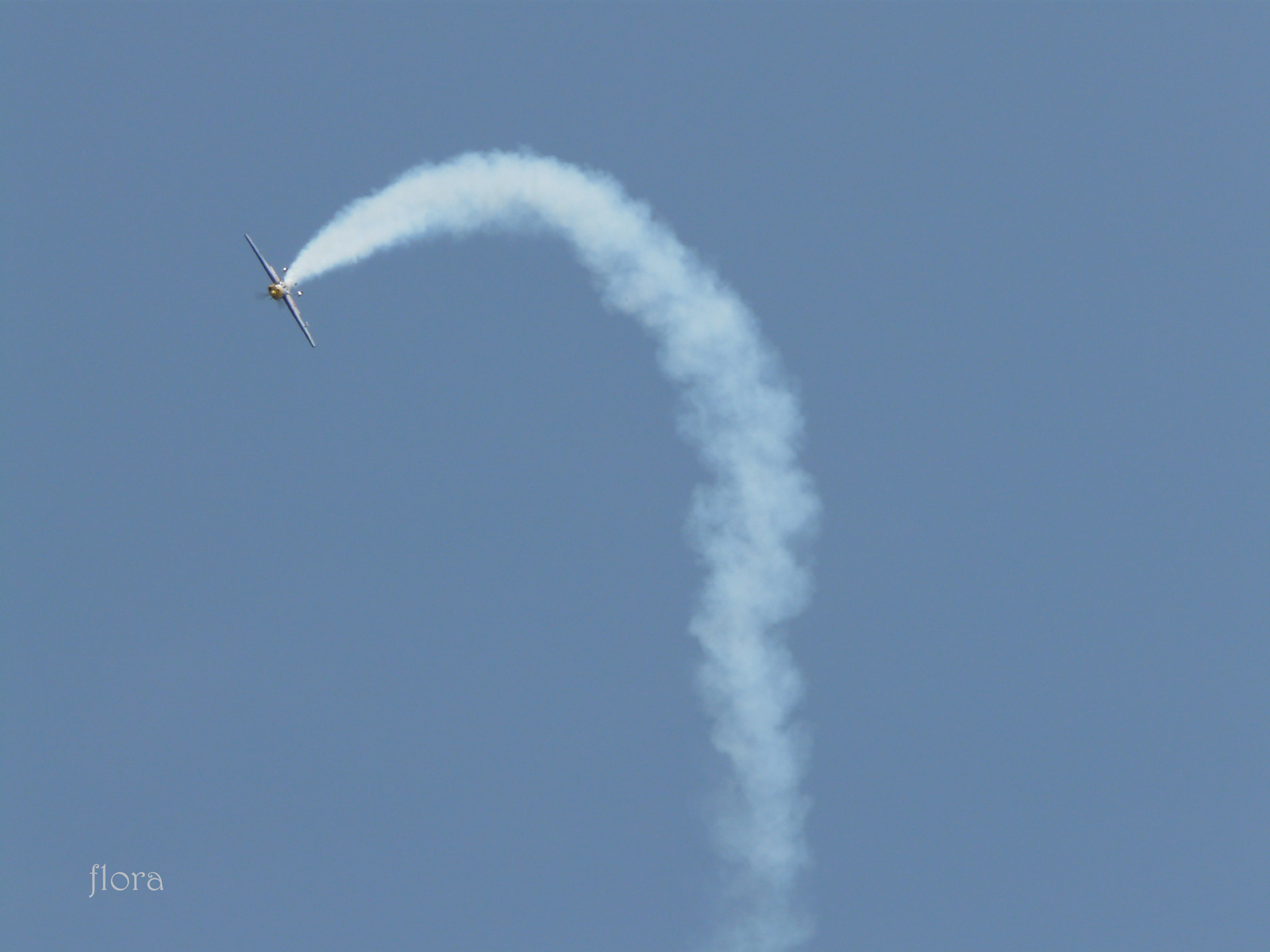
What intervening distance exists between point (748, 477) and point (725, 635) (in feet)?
21.1

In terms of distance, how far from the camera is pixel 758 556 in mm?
91500

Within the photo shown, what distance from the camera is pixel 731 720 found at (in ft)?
303

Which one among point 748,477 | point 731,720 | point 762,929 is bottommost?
point 762,929

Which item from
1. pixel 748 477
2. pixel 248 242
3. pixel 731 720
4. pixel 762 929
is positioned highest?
pixel 248 242

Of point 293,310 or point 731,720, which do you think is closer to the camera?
point 293,310

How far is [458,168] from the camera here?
89562mm

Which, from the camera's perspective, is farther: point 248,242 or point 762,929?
point 762,929

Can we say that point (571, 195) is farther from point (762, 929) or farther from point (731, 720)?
point (762, 929)

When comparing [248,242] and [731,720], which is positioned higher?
[248,242]

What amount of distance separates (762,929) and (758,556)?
49.7 feet

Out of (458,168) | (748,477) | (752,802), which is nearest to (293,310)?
(458,168)

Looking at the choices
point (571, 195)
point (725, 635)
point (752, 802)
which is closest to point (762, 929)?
point (752, 802)

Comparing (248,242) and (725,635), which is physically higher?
(248,242)

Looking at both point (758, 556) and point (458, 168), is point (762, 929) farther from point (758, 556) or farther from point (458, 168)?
point (458, 168)
